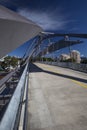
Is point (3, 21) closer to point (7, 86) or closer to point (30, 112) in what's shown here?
point (30, 112)

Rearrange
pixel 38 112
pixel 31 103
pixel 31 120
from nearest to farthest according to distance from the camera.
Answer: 1. pixel 31 120
2. pixel 38 112
3. pixel 31 103

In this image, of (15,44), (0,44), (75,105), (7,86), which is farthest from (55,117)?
(0,44)

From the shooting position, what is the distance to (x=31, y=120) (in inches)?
198

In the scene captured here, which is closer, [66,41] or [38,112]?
[38,112]

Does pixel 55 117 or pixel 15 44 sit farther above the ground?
pixel 15 44

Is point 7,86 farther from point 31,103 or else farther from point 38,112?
point 38,112

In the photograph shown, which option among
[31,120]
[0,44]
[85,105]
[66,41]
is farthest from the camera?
[66,41]

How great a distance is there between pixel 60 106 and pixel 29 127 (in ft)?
6.67

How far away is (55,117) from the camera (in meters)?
5.18

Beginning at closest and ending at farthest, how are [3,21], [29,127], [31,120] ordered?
1. [3,21]
2. [29,127]
3. [31,120]

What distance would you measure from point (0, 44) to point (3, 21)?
31 centimetres

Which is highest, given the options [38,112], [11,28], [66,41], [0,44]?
[66,41]

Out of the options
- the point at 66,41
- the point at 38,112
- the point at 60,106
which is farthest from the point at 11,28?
the point at 66,41

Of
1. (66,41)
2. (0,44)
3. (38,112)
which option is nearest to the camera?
(0,44)
